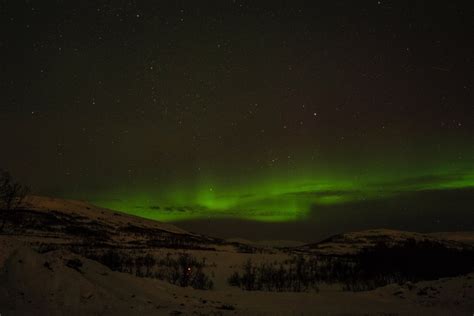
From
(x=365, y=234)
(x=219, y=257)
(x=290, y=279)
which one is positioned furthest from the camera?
(x=365, y=234)

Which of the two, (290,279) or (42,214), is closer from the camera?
(290,279)

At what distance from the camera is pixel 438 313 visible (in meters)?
12.2

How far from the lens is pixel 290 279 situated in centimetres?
2284

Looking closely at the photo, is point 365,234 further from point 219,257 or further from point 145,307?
point 145,307

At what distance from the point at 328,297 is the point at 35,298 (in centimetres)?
949

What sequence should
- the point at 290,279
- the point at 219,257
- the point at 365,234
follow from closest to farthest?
the point at 290,279 < the point at 219,257 < the point at 365,234

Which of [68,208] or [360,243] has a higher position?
[68,208]

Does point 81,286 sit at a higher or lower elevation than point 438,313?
higher

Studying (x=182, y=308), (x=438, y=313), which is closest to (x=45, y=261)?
(x=182, y=308)

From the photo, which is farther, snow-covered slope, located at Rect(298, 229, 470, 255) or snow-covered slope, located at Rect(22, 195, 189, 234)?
snow-covered slope, located at Rect(22, 195, 189, 234)

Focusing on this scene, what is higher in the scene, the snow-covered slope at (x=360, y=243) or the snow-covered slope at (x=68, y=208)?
the snow-covered slope at (x=68, y=208)

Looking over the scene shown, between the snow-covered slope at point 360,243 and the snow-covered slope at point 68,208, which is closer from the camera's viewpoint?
the snow-covered slope at point 360,243

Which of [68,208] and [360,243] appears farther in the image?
[68,208]

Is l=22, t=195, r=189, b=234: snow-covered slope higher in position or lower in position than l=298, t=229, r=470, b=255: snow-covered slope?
higher
